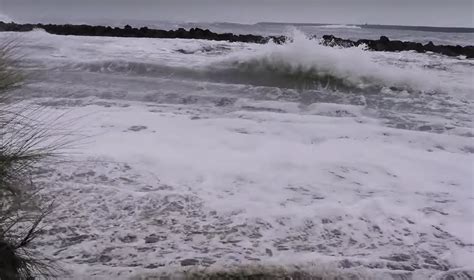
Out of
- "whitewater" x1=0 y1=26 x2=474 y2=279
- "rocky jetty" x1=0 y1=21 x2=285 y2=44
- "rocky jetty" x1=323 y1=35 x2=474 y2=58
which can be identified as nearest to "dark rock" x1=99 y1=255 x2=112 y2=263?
"whitewater" x1=0 y1=26 x2=474 y2=279

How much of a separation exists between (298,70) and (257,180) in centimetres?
813

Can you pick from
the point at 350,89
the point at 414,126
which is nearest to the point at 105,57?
the point at 350,89

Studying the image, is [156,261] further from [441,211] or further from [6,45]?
[441,211]

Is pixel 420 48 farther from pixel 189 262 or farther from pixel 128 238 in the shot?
pixel 189 262

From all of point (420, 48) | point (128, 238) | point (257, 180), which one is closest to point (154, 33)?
point (420, 48)

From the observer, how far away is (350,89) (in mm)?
11219

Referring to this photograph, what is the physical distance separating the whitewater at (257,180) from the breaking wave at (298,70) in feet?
3.07

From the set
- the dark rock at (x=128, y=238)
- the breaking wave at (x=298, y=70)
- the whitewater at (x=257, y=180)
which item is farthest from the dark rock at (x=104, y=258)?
the breaking wave at (x=298, y=70)

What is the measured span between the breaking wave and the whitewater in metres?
0.94

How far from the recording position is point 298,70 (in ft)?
42.8

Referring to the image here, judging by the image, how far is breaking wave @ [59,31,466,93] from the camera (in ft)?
38.3

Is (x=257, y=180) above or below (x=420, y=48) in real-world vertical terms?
below

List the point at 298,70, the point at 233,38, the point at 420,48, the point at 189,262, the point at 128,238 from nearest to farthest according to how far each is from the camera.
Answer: the point at 189,262
the point at 128,238
the point at 298,70
the point at 420,48
the point at 233,38

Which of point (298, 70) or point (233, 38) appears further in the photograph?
point (233, 38)
